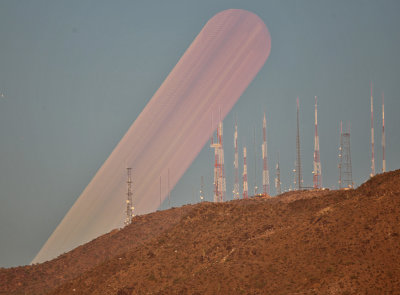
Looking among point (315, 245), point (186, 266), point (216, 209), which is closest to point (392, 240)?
point (315, 245)

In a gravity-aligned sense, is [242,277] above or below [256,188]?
below

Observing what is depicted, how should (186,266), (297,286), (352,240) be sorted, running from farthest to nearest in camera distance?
(186,266)
(352,240)
(297,286)

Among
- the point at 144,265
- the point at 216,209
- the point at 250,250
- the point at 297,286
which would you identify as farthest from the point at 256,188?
the point at 297,286

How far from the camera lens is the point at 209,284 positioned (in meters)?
24.0

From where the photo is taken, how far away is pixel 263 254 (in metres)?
25.6

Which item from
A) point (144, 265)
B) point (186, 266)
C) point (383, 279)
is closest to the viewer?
point (383, 279)

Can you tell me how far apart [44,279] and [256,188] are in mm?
41252

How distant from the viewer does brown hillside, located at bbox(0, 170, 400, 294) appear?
21375mm

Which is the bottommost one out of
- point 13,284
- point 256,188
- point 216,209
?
point 13,284

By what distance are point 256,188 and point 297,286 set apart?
2246 inches

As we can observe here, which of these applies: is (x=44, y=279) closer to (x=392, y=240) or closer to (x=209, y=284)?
(x=209, y=284)

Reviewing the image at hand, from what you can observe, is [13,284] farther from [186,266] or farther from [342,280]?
[342,280]

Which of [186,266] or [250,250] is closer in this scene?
[250,250]

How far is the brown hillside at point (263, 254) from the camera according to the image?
2138 cm
